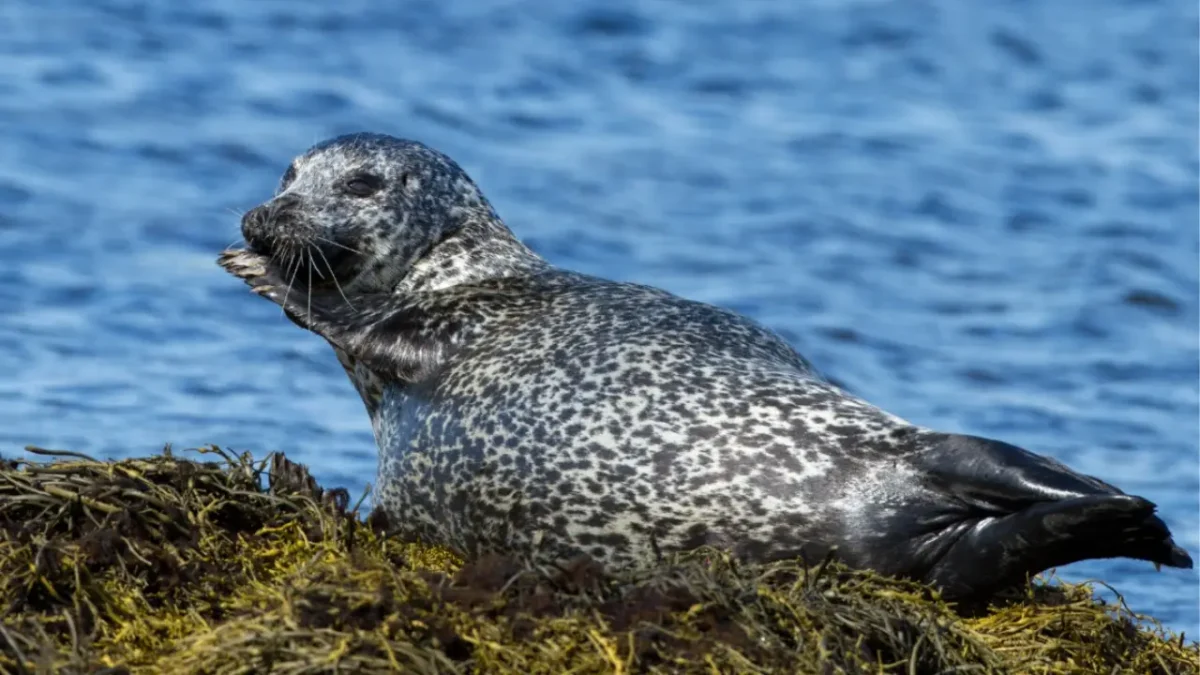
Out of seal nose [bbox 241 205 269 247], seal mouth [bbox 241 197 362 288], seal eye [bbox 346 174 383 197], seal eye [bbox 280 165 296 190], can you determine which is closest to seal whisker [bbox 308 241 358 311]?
seal mouth [bbox 241 197 362 288]

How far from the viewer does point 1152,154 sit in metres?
20.4

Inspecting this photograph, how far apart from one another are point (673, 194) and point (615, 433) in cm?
1131

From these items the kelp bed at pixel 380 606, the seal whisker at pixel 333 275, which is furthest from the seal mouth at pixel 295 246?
the kelp bed at pixel 380 606

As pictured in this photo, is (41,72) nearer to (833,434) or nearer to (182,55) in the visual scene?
(182,55)

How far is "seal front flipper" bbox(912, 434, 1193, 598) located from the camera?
22.6 feet

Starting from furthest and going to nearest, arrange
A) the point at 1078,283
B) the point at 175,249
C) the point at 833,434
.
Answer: the point at 1078,283 → the point at 175,249 → the point at 833,434

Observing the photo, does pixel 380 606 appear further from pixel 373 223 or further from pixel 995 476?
pixel 373 223

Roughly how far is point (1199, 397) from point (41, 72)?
11.6 m

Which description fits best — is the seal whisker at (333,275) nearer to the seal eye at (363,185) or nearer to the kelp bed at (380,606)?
the seal eye at (363,185)

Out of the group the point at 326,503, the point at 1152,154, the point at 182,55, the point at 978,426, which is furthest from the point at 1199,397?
the point at 182,55

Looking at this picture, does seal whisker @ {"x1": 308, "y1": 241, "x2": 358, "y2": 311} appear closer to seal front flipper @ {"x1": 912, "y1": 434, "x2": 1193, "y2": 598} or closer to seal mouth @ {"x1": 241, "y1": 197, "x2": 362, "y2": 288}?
seal mouth @ {"x1": 241, "y1": 197, "x2": 362, "y2": 288}

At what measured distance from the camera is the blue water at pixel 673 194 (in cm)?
1323

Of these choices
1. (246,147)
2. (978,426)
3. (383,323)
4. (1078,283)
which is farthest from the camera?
(246,147)

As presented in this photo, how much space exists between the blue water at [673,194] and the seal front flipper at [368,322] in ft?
7.32
